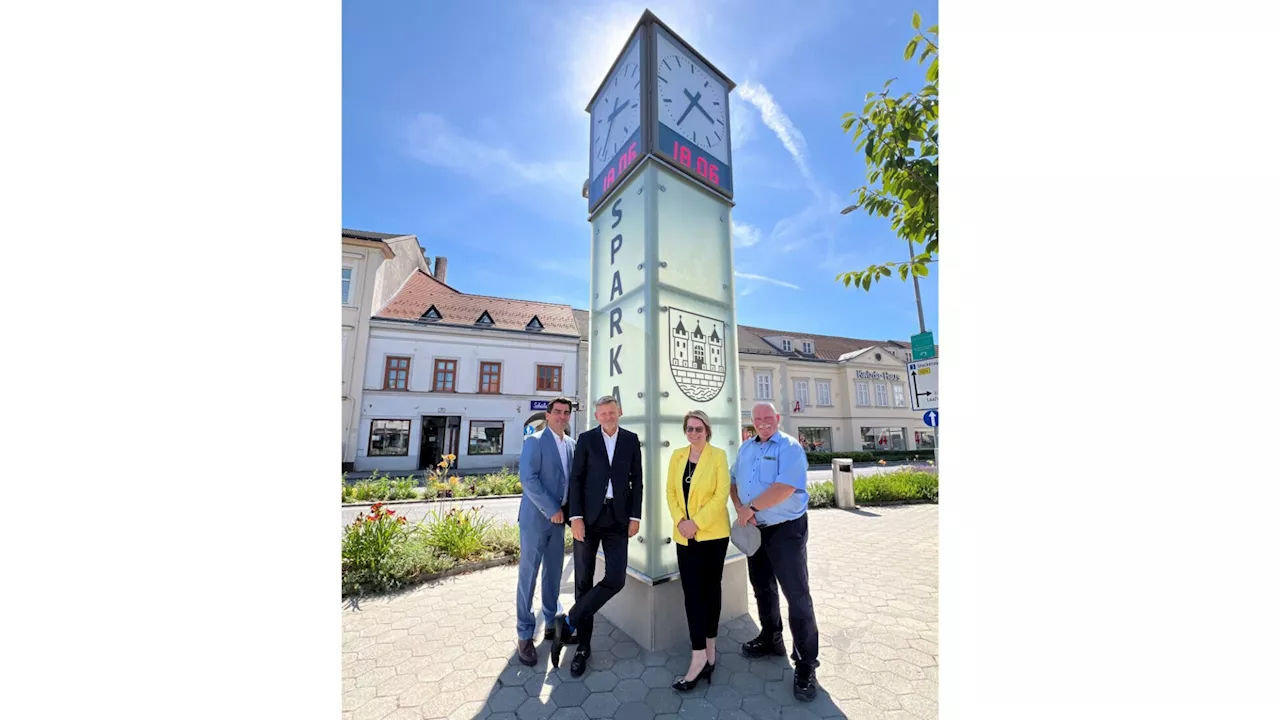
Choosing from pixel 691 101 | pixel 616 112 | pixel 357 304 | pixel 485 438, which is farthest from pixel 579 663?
pixel 357 304

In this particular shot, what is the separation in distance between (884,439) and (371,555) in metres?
A: 35.2

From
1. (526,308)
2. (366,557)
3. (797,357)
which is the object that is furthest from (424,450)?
(797,357)

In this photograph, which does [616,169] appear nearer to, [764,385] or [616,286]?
[616,286]

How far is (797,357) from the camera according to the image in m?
33.2

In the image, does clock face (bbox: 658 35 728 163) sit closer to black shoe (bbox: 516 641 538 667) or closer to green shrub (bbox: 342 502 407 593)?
black shoe (bbox: 516 641 538 667)

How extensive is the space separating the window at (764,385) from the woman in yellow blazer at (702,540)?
90.6 feet

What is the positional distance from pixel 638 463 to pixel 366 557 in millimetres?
3550

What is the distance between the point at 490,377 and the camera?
22.7 meters

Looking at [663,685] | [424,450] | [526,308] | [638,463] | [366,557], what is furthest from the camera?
[526,308]

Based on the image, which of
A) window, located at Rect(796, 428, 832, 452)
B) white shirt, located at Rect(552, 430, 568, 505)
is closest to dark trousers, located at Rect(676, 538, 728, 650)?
white shirt, located at Rect(552, 430, 568, 505)

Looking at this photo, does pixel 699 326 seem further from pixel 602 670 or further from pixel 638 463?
pixel 602 670

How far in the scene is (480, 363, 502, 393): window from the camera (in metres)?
22.5

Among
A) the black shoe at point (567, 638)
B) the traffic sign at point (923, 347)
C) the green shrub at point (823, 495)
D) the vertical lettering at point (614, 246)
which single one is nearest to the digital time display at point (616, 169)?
the vertical lettering at point (614, 246)

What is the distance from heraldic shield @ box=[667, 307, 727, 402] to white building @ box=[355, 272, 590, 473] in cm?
1608
